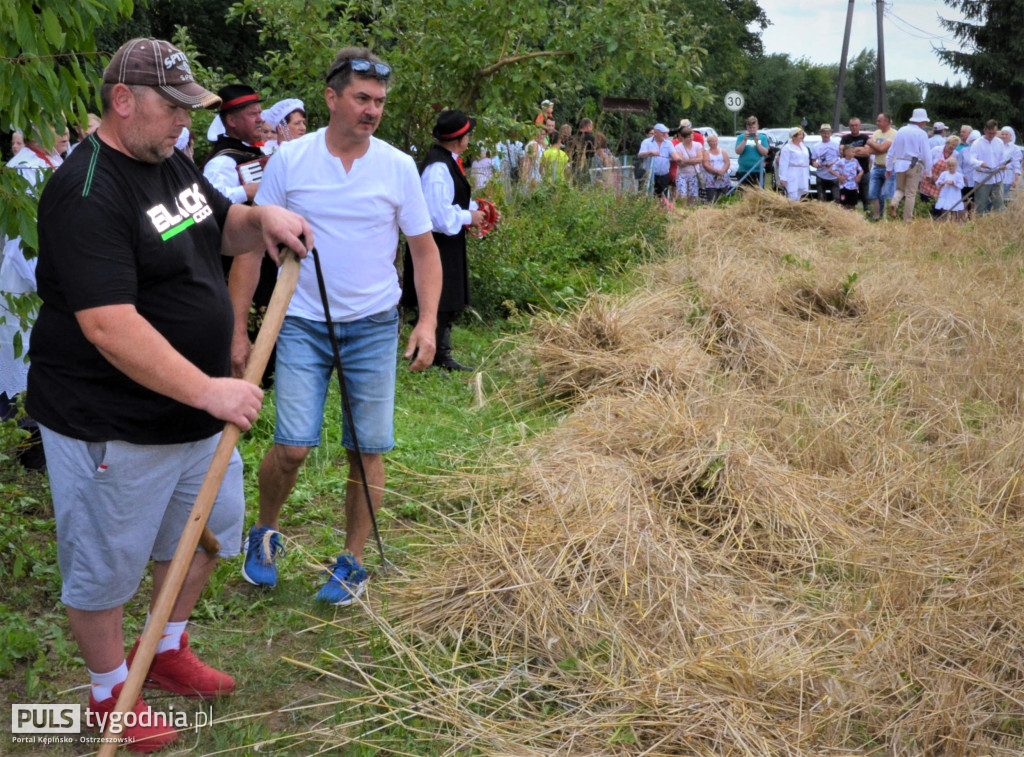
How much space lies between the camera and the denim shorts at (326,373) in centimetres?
415

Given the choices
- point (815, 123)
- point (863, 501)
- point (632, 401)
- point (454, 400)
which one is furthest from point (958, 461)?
point (815, 123)

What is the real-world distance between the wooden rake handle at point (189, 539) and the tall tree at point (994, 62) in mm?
44217

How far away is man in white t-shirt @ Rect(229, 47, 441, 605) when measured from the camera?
4035 mm

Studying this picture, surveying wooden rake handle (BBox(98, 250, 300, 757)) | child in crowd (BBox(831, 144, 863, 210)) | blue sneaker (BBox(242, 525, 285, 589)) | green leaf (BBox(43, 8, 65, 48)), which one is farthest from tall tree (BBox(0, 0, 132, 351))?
child in crowd (BBox(831, 144, 863, 210))

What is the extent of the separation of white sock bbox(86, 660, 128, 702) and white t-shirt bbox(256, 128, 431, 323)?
1483 mm

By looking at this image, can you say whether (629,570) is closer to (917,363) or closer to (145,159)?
(145,159)

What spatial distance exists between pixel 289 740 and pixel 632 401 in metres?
3.06

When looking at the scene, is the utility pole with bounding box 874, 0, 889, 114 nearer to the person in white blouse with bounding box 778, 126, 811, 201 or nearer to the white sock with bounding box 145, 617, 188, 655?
the person in white blouse with bounding box 778, 126, 811, 201

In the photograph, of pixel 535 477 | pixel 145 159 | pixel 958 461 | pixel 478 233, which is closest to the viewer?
pixel 145 159

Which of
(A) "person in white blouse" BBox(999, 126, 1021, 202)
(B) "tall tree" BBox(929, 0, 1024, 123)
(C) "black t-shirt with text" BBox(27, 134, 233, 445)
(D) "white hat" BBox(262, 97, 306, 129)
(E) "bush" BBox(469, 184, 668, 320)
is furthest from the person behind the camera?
(B) "tall tree" BBox(929, 0, 1024, 123)

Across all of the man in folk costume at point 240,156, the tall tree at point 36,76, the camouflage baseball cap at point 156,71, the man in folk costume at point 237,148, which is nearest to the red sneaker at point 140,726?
the tall tree at point 36,76

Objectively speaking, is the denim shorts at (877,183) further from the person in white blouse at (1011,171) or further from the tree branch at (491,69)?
the tree branch at (491,69)

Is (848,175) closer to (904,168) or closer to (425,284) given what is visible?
(904,168)

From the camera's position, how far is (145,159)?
2.91 metres
